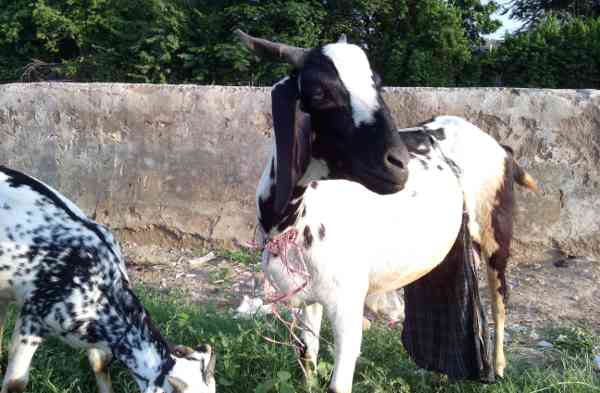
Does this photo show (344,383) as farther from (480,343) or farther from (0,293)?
(0,293)

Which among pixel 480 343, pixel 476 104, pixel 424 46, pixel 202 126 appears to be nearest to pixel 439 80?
pixel 424 46

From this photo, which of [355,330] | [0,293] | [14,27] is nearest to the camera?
[355,330]

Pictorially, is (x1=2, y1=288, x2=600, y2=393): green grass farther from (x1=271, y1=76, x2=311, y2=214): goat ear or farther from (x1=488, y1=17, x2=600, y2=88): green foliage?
(x1=488, y1=17, x2=600, y2=88): green foliage

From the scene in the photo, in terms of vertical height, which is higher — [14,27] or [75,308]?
[14,27]

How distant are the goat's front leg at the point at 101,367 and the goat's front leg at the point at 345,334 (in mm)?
1230

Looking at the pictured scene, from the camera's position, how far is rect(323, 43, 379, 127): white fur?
6.30ft

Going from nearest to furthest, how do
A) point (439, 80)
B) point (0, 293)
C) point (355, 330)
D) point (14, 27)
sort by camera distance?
point (355, 330) → point (0, 293) → point (439, 80) → point (14, 27)

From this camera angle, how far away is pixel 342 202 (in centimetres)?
239

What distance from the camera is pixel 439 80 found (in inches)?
398

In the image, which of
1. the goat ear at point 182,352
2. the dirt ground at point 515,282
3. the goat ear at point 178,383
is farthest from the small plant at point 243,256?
the goat ear at point 178,383

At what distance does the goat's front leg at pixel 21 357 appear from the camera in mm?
2734

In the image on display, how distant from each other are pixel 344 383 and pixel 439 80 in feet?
28.0

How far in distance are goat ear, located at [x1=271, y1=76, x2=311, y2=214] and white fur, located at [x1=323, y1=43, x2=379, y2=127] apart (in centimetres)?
17

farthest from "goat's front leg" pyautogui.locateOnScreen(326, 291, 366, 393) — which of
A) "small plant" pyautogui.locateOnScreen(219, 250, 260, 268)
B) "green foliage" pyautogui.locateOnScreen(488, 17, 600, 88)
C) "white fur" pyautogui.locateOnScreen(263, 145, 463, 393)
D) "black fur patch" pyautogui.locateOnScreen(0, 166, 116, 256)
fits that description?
"green foliage" pyautogui.locateOnScreen(488, 17, 600, 88)
